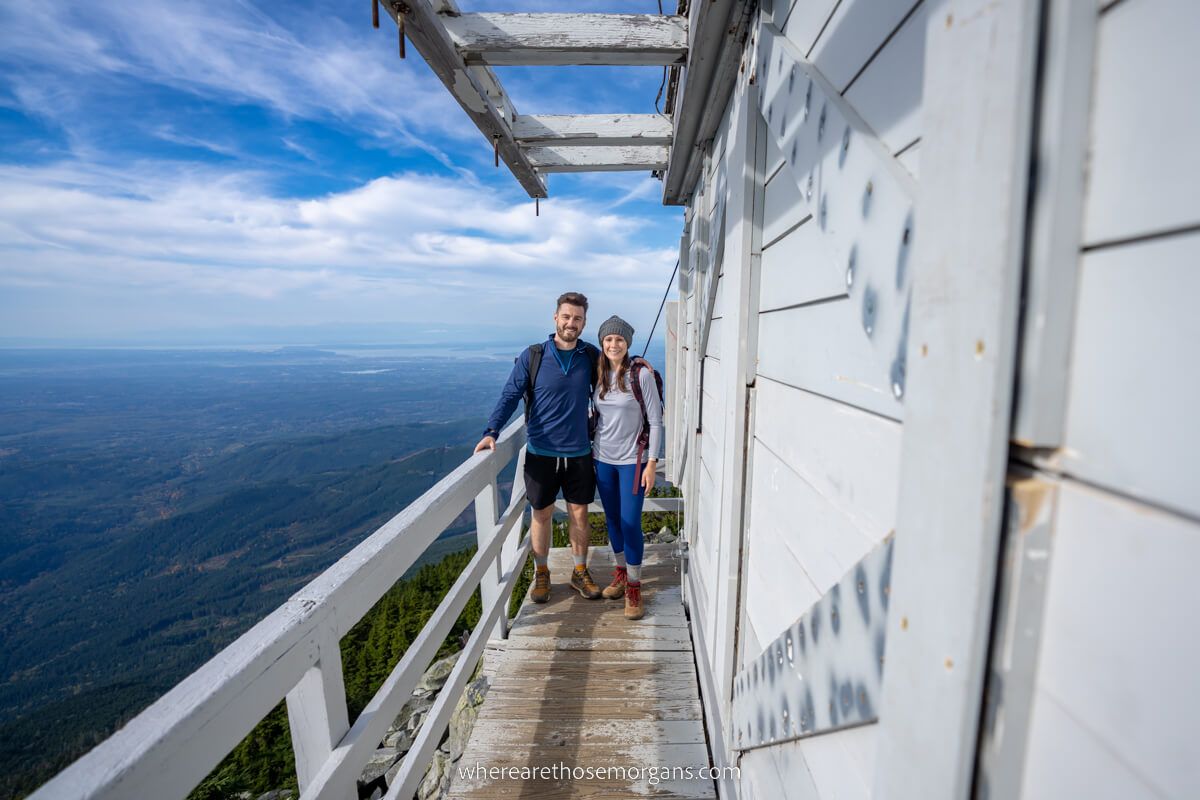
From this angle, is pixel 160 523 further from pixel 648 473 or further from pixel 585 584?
pixel 648 473

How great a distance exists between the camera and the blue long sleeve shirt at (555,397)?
3.43 metres

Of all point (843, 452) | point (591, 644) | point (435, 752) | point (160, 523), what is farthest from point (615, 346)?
point (160, 523)

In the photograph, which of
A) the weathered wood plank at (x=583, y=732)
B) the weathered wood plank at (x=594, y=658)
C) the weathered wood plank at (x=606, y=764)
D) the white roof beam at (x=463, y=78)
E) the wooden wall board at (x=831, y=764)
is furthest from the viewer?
the weathered wood plank at (x=594, y=658)

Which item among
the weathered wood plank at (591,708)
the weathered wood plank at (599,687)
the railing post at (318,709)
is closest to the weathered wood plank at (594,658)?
the weathered wood plank at (599,687)

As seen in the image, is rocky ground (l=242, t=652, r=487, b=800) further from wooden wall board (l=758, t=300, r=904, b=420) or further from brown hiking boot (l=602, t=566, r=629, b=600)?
wooden wall board (l=758, t=300, r=904, b=420)

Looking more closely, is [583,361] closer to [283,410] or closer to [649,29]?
[649,29]

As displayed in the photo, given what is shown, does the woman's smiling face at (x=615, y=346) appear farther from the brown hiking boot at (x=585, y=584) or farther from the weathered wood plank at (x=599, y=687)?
the weathered wood plank at (x=599, y=687)

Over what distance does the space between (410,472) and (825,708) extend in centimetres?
11199

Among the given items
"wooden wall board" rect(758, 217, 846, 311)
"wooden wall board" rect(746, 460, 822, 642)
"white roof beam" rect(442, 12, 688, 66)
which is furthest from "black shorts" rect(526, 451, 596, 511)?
"white roof beam" rect(442, 12, 688, 66)

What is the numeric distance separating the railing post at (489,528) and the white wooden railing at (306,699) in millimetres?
425

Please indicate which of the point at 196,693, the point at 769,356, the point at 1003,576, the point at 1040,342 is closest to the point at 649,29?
the point at 769,356

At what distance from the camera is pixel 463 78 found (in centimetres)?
221

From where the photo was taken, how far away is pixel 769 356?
1796 mm

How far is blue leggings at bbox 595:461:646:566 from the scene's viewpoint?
142 inches
